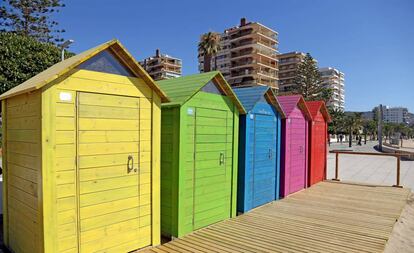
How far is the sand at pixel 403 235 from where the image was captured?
4773 mm

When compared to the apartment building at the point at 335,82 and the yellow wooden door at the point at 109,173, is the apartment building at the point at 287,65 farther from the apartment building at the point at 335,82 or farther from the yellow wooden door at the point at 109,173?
the yellow wooden door at the point at 109,173

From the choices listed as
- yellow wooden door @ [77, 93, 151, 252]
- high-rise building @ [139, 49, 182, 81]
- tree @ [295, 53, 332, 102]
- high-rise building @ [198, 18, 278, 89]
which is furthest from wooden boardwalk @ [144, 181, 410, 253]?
high-rise building @ [139, 49, 182, 81]

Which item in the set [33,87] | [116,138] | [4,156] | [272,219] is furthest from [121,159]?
[272,219]

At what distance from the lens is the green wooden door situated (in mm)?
5109

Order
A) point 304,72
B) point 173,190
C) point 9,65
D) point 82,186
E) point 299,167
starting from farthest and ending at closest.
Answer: point 304,72
point 9,65
point 299,167
point 173,190
point 82,186

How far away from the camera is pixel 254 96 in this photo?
6.73 meters

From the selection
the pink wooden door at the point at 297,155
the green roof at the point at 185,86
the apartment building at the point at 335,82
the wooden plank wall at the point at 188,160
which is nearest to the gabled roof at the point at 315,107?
the pink wooden door at the point at 297,155

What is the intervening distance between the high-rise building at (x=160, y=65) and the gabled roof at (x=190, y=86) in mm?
80466

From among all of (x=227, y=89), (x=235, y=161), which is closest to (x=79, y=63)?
(x=227, y=89)

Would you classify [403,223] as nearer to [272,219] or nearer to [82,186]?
[272,219]

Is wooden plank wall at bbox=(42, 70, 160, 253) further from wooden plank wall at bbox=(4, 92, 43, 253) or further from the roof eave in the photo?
the roof eave

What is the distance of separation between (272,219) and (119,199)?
11.1 ft

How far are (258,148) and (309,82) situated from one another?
1790 inches

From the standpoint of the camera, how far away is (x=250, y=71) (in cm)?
6391
